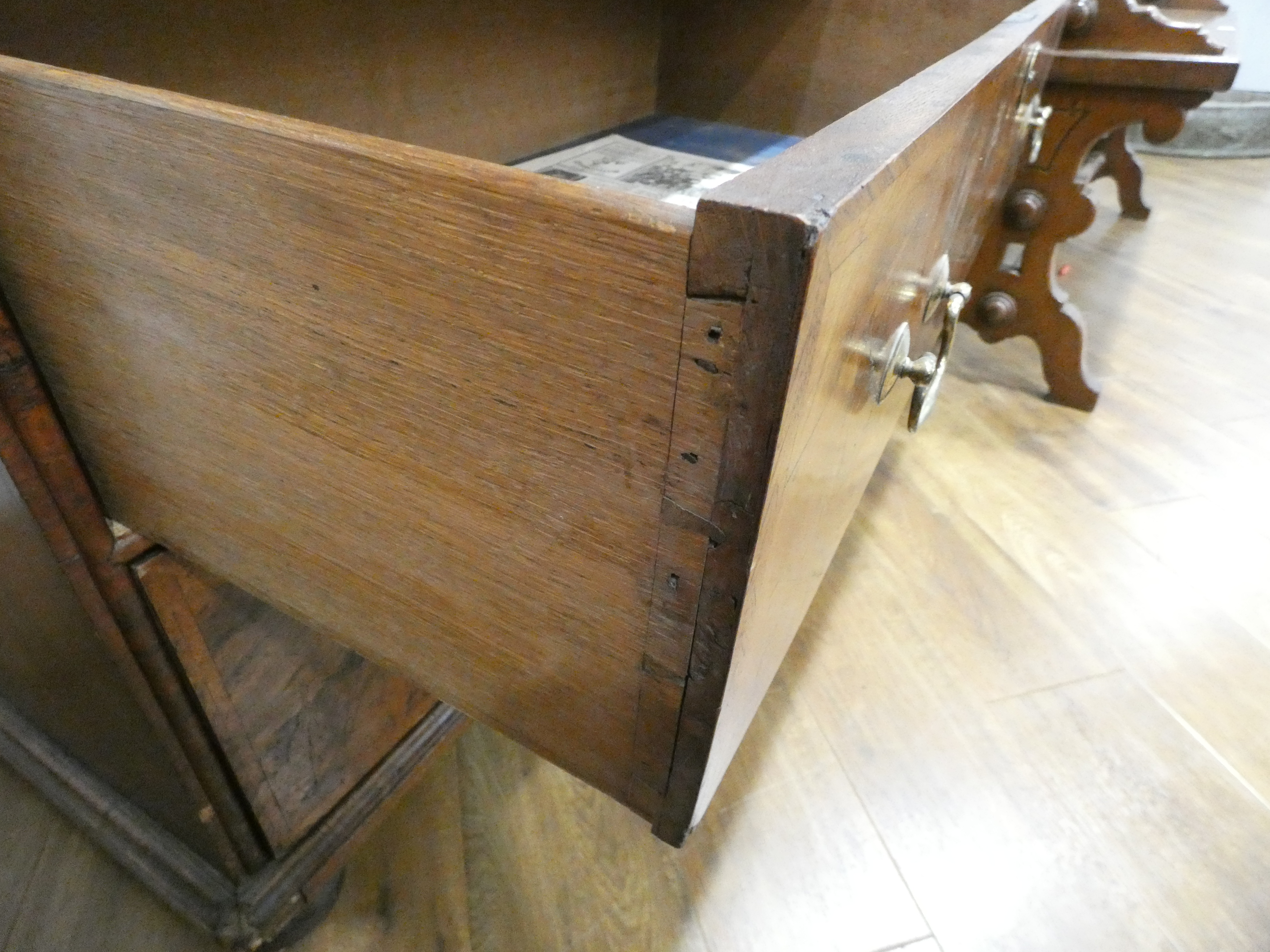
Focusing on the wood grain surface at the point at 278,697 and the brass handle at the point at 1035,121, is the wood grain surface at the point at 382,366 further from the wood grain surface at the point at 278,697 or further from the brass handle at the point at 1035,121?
the brass handle at the point at 1035,121

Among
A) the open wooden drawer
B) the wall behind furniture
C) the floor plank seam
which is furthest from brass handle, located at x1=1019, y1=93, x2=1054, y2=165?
the wall behind furniture

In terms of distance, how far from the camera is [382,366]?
0.92 feet

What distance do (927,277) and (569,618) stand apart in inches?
9.5

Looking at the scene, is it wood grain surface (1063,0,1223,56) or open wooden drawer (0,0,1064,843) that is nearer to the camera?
open wooden drawer (0,0,1064,843)

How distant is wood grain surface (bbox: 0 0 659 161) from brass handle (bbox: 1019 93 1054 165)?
0.47m

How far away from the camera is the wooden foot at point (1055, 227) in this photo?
1.18 metres

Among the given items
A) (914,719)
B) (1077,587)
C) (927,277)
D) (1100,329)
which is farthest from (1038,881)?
(1100,329)

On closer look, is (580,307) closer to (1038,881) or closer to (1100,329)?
(1038,881)

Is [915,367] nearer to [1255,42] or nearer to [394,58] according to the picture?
[394,58]

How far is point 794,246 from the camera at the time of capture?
0.61 feet

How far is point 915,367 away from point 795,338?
155 mm

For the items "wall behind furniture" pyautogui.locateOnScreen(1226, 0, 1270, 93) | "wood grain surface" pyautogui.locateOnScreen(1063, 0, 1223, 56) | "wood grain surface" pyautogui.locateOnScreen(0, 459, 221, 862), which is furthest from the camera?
"wall behind furniture" pyautogui.locateOnScreen(1226, 0, 1270, 93)

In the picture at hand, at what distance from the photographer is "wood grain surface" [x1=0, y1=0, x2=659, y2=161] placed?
0.54 metres

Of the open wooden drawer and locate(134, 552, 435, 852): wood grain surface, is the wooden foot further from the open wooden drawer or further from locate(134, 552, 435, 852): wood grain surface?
locate(134, 552, 435, 852): wood grain surface
